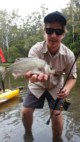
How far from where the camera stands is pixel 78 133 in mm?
6984

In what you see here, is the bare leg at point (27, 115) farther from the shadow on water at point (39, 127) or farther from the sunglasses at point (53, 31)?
the sunglasses at point (53, 31)

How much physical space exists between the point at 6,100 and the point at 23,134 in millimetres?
5368

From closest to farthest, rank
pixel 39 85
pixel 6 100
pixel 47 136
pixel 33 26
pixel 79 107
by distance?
pixel 39 85 < pixel 47 136 < pixel 79 107 < pixel 6 100 < pixel 33 26

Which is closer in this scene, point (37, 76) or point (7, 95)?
point (37, 76)

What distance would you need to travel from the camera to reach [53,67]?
5262mm

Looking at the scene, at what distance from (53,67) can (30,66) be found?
29.6 inches

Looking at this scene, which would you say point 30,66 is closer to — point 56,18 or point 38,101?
point 56,18

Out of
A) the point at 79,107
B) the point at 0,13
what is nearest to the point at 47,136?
the point at 79,107

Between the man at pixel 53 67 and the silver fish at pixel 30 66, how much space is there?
95 mm

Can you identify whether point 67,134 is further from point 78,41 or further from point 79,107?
point 78,41

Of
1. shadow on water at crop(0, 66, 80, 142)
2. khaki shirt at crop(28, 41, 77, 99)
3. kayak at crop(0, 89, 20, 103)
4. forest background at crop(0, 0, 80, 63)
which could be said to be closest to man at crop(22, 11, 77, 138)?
khaki shirt at crop(28, 41, 77, 99)

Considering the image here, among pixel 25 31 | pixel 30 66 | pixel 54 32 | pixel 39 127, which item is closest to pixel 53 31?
pixel 54 32

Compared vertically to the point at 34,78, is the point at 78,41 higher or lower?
lower

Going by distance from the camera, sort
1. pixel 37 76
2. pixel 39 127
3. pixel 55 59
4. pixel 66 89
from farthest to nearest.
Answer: pixel 39 127 → pixel 55 59 → pixel 66 89 → pixel 37 76
